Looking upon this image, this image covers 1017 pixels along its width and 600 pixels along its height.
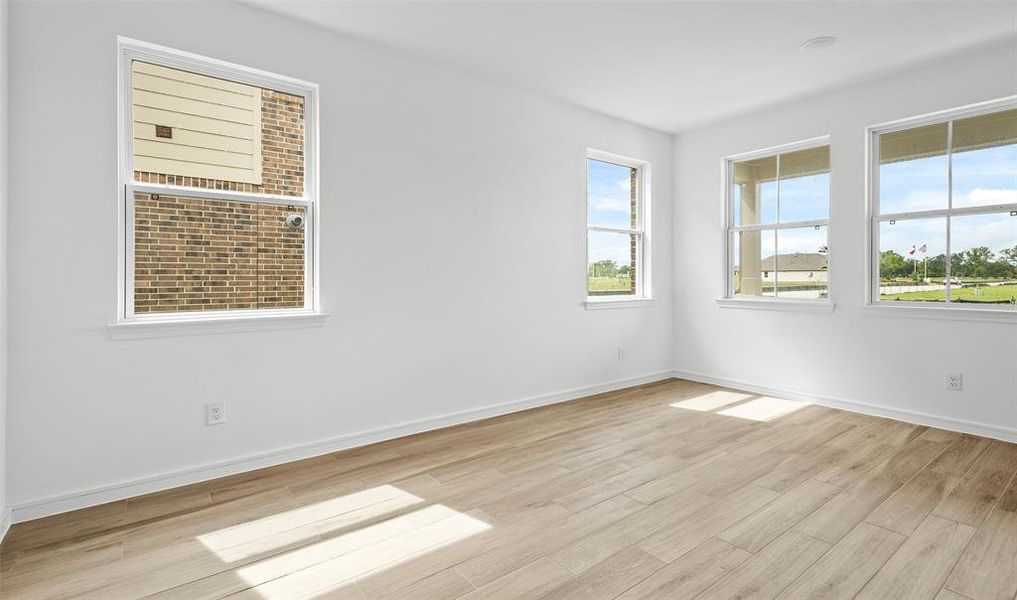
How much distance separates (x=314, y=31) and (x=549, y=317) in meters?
2.70

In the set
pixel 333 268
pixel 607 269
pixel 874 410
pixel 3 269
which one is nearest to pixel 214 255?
pixel 333 268

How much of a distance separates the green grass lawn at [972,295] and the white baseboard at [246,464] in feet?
9.42

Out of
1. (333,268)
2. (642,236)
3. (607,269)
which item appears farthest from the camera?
(642,236)

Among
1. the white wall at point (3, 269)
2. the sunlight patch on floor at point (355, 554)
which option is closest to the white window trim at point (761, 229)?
the sunlight patch on floor at point (355, 554)

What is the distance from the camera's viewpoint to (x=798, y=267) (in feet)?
15.1

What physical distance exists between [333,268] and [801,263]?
13.0 ft

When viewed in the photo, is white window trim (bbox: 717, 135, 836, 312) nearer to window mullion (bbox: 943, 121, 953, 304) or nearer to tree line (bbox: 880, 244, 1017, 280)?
tree line (bbox: 880, 244, 1017, 280)

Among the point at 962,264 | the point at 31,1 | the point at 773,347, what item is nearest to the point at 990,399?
the point at 962,264

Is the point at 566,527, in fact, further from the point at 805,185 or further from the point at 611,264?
Result: the point at 805,185

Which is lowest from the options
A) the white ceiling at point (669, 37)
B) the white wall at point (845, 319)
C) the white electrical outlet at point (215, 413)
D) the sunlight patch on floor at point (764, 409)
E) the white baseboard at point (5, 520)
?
the white baseboard at point (5, 520)

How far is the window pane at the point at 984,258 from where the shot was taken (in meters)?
3.54

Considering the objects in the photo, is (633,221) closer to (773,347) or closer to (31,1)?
(773,347)

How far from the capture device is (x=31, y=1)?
2336 millimetres

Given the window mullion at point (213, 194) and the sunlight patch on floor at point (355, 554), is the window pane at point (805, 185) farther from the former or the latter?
the window mullion at point (213, 194)
